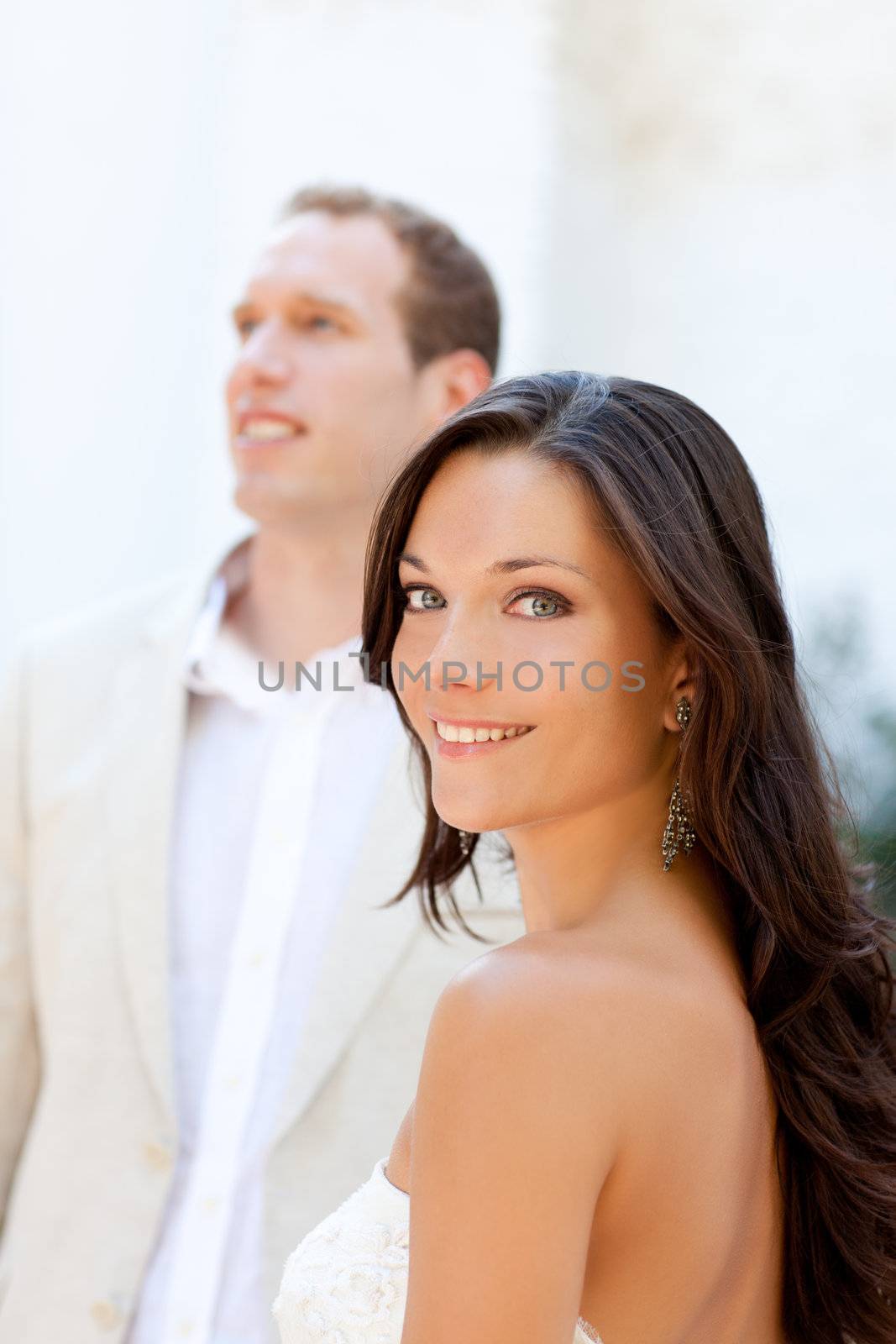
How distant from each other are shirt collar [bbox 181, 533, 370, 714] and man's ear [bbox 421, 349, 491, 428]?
1.36 feet

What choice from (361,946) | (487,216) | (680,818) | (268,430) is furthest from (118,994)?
(487,216)

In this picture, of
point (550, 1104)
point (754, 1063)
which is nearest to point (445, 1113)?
point (550, 1104)

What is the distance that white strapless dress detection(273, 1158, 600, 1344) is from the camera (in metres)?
1.21

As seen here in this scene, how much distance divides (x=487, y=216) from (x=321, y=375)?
1273 mm

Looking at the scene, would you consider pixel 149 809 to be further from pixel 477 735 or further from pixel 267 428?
pixel 477 735

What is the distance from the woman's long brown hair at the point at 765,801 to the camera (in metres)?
1.17

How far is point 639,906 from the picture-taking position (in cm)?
116

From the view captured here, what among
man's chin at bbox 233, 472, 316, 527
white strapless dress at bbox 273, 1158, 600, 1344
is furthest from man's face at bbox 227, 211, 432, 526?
white strapless dress at bbox 273, 1158, 600, 1344

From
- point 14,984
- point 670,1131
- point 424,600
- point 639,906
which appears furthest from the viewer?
point 14,984

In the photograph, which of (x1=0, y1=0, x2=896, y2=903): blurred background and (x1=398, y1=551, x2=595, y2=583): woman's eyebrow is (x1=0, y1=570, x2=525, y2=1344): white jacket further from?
(x1=0, y1=0, x2=896, y2=903): blurred background

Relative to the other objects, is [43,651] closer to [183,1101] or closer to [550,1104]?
[183,1101]

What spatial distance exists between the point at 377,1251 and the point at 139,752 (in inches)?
41.8

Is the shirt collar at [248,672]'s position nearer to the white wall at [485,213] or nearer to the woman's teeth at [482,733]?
the woman's teeth at [482,733]

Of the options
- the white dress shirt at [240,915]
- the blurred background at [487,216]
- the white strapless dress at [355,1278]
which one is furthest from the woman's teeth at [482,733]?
the blurred background at [487,216]
